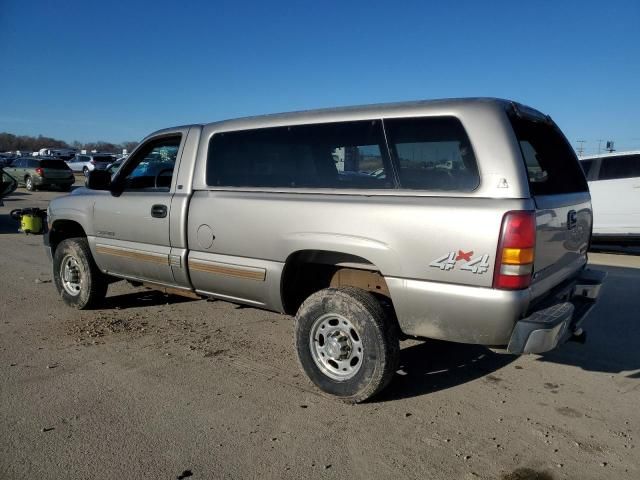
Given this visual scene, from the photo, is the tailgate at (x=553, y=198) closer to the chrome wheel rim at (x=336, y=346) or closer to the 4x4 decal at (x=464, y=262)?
the 4x4 decal at (x=464, y=262)

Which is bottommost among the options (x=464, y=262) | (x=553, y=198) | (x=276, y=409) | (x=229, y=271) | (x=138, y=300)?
(x=276, y=409)

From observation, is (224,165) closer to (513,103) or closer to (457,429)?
(513,103)

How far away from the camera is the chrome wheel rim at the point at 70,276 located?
5.69m

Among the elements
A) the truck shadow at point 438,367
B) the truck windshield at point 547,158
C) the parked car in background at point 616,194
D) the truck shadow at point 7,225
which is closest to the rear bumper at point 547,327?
the truck windshield at point 547,158

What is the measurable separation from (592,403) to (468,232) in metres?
1.73

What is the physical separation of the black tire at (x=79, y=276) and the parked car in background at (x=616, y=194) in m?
9.14

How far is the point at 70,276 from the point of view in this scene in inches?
227

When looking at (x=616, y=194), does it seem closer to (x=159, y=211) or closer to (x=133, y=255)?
(x=159, y=211)

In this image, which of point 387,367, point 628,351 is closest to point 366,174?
point 387,367

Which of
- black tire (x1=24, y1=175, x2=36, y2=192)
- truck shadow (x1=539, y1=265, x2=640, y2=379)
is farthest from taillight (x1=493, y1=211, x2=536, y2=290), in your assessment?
black tire (x1=24, y1=175, x2=36, y2=192)

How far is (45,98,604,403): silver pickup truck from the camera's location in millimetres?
3018

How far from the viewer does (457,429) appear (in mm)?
3223

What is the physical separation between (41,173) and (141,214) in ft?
75.0

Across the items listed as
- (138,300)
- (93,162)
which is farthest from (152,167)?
(93,162)
